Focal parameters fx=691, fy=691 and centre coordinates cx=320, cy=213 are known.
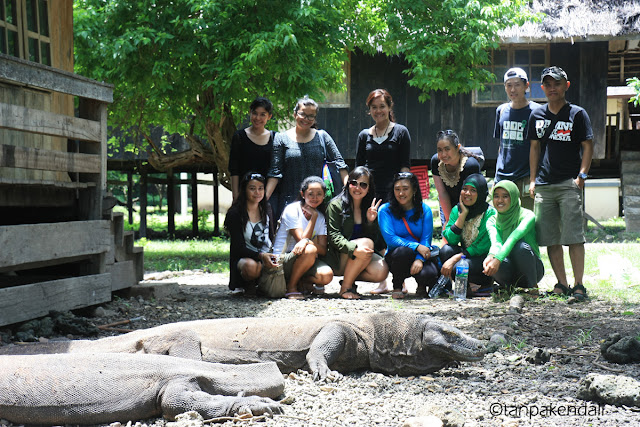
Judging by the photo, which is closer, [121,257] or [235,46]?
[121,257]

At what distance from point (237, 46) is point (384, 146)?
11.9ft

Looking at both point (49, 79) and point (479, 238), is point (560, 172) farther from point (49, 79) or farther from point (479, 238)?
point (49, 79)

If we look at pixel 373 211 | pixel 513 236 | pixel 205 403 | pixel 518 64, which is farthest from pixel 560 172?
pixel 518 64

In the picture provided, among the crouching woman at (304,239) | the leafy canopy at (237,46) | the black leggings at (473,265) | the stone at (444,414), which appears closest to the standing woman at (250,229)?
the crouching woman at (304,239)

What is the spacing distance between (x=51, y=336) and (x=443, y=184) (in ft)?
13.3

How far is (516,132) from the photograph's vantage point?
7043 millimetres

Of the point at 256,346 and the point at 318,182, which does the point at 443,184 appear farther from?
the point at 256,346

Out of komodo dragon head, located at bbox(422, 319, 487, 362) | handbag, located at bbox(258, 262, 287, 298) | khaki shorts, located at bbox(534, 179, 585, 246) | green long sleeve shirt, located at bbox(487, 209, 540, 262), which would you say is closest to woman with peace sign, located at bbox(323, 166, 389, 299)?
handbag, located at bbox(258, 262, 287, 298)

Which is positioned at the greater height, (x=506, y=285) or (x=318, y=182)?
(x=318, y=182)

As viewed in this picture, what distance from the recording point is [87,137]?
20.9 ft

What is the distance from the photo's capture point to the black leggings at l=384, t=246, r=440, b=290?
6.80 metres

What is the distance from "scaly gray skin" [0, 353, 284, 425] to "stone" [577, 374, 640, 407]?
62.2 inches

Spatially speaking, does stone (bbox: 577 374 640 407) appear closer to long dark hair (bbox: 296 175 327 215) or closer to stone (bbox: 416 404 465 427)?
stone (bbox: 416 404 465 427)

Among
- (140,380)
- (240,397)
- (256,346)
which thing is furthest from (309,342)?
(140,380)
